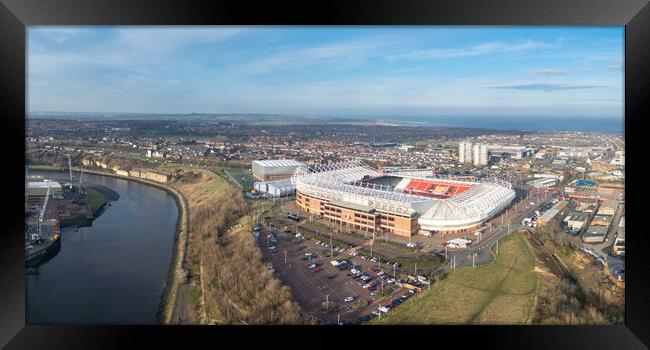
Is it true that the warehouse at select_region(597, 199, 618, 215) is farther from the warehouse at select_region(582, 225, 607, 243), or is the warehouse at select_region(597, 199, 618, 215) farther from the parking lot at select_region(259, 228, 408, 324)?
the parking lot at select_region(259, 228, 408, 324)

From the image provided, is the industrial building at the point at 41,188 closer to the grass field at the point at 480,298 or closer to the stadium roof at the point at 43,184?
the stadium roof at the point at 43,184

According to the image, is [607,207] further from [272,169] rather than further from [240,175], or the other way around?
[240,175]

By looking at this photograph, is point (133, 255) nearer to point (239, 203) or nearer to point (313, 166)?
point (239, 203)

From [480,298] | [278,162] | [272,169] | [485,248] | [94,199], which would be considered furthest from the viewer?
[278,162]

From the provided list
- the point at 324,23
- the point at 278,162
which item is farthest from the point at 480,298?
the point at 278,162

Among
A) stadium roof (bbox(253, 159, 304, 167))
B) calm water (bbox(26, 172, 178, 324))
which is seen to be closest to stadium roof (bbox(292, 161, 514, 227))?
stadium roof (bbox(253, 159, 304, 167))

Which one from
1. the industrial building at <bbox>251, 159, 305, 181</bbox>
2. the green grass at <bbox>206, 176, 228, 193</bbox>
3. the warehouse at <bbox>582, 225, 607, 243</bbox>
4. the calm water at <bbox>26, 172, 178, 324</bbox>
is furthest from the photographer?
the industrial building at <bbox>251, 159, 305, 181</bbox>
